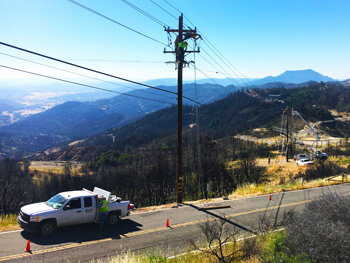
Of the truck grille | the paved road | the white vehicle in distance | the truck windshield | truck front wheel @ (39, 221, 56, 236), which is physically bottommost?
the white vehicle in distance

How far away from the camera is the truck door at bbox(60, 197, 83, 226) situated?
11946 millimetres

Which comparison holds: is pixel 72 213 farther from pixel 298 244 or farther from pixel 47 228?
pixel 298 244

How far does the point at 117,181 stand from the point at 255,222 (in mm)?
68792

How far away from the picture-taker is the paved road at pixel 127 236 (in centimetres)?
979

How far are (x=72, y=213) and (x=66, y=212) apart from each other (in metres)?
0.27

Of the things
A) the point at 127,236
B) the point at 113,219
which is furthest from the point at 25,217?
the point at 127,236

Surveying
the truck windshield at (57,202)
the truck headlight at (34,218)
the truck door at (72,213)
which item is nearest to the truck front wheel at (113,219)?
the truck door at (72,213)

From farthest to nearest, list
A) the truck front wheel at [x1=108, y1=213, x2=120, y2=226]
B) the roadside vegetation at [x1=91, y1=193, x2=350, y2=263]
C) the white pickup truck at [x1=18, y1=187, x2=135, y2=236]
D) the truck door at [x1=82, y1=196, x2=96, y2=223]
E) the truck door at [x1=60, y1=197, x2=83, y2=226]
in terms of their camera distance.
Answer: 1. the truck front wheel at [x1=108, y1=213, x2=120, y2=226]
2. the truck door at [x1=82, y1=196, x2=96, y2=223]
3. the truck door at [x1=60, y1=197, x2=83, y2=226]
4. the white pickup truck at [x1=18, y1=187, x2=135, y2=236]
5. the roadside vegetation at [x1=91, y1=193, x2=350, y2=263]

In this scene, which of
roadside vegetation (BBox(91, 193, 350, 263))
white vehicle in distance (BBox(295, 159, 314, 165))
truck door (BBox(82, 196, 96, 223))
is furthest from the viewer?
white vehicle in distance (BBox(295, 159, 314, 165))

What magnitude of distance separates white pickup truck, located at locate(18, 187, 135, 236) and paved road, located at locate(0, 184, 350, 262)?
15.6 inches

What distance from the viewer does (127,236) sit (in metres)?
11.9

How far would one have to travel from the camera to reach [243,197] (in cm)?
2020

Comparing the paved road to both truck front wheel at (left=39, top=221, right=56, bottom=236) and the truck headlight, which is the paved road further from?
the truck headlight

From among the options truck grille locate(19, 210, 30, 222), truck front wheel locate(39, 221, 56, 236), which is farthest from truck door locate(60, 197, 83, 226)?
truck grille locate(19, 210, 30, 222)
